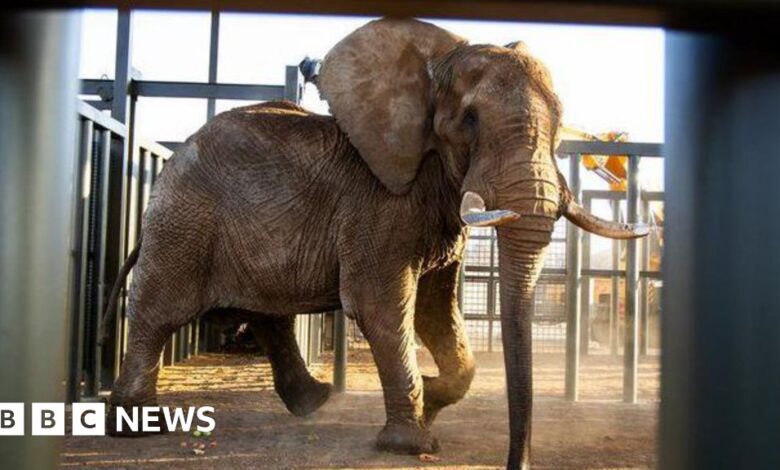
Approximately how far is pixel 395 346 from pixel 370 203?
1.04 meters

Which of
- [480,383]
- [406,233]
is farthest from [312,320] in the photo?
[406,233]

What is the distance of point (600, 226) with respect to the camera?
5.24 m

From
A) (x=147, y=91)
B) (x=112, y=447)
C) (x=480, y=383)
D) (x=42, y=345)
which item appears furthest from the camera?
(x=480, y=383)

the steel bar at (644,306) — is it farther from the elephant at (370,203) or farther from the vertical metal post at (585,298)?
the elephant at (370,203)

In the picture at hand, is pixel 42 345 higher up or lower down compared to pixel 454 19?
lower down

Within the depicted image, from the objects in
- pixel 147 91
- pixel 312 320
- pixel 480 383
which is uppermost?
pixel 147 91

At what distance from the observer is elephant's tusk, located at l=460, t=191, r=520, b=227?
4590 mm

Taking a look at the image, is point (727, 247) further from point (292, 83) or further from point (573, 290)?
point (292, 83)

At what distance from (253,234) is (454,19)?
16.5 feet

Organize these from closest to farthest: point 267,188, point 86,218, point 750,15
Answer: point 750,15 < point 267,188 < point 86,218

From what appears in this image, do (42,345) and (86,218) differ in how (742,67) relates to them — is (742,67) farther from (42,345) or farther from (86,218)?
(86,218)

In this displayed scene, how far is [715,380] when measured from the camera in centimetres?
127

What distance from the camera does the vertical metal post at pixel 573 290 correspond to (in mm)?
7948

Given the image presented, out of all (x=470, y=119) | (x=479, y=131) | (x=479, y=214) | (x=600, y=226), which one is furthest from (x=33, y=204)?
(x=600, y=226)
